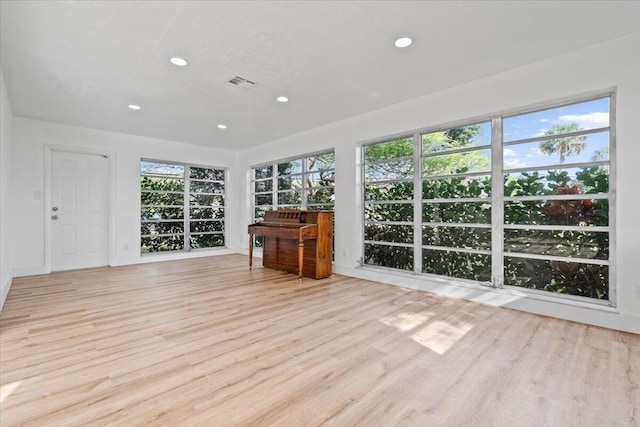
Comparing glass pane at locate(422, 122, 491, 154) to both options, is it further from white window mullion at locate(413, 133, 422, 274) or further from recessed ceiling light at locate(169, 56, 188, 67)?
recessed ceiling light at locate(169, 56, 188, 67)

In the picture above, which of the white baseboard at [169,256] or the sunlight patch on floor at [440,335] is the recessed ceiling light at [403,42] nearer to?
the sunlight patch on floor at [440,335]

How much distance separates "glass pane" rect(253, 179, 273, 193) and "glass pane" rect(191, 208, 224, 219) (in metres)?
1.09

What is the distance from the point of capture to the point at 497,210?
3.53 metres

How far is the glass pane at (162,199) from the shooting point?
641cm

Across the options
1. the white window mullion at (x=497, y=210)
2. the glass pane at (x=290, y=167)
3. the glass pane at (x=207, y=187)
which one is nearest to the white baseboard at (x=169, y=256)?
the glass pane at (x=207, y=187)

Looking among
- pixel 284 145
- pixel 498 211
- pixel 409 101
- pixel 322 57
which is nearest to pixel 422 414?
pixel 498 211

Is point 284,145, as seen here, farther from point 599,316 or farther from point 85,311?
point 599,316

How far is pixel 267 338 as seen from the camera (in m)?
2.46

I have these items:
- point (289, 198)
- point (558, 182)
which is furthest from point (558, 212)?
point (289, 198)

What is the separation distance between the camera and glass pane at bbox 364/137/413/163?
448cm

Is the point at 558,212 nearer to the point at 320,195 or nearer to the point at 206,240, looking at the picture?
the point at 320,195

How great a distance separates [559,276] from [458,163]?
170 cm

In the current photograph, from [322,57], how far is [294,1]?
2.79 ft

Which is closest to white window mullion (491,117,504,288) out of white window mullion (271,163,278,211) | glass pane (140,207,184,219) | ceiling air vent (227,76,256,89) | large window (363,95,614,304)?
large window (363,95,614,304)
